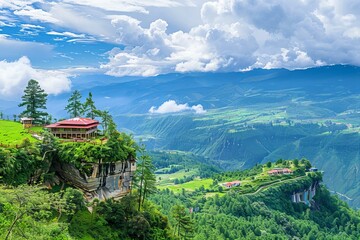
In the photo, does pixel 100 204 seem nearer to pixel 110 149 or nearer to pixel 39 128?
pixel 110 149

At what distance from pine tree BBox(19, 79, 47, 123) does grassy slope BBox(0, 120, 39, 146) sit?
3290 mm

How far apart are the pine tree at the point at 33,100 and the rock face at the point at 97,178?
23047 mm

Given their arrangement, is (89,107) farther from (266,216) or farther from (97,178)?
(266,216)

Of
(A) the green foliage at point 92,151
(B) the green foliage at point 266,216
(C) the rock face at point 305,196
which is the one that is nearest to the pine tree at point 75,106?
(A) the green foliage at point 92,151

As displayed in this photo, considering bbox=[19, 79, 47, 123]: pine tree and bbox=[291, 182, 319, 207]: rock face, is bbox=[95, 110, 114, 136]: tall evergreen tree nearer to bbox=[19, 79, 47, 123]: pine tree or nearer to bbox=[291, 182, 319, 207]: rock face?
bbox=[19, 79, 47, 123]: pine tree

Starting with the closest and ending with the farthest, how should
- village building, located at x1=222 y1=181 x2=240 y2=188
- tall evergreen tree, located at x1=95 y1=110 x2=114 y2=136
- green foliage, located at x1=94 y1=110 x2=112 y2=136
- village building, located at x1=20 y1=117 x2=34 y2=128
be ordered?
green foliage, located at x1=94 y1=110 x2=112 y2=136
tall evergreen tree, located at x1=95 y1=110 x2=114 y2=136
village building, located at x1=20 y1=117 x2=34 y2=128
village building, located at x1=222 y1=181 x2=240 y2=188

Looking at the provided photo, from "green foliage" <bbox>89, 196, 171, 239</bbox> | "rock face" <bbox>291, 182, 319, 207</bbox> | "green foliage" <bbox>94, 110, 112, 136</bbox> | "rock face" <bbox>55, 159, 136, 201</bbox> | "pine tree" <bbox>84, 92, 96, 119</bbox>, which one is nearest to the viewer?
"green foliage" <bbox>89, 196, 171, 239</bbox>

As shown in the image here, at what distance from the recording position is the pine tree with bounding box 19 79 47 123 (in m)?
89.5

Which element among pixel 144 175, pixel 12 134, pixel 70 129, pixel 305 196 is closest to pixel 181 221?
pixel 144 175

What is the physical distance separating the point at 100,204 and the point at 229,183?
434 ft

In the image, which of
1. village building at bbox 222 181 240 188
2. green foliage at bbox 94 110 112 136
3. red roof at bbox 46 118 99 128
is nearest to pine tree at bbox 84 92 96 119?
green foliage at bbox 94 110 112 136

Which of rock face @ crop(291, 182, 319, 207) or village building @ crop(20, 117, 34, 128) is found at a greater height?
village building @ crop(20, 117, 34, 128)

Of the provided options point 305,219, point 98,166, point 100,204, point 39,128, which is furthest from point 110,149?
point 305,219

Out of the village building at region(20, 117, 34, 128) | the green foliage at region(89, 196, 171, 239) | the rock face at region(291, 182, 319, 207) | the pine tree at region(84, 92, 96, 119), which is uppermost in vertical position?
the pine tree at region(84, 92, 96, 119)
